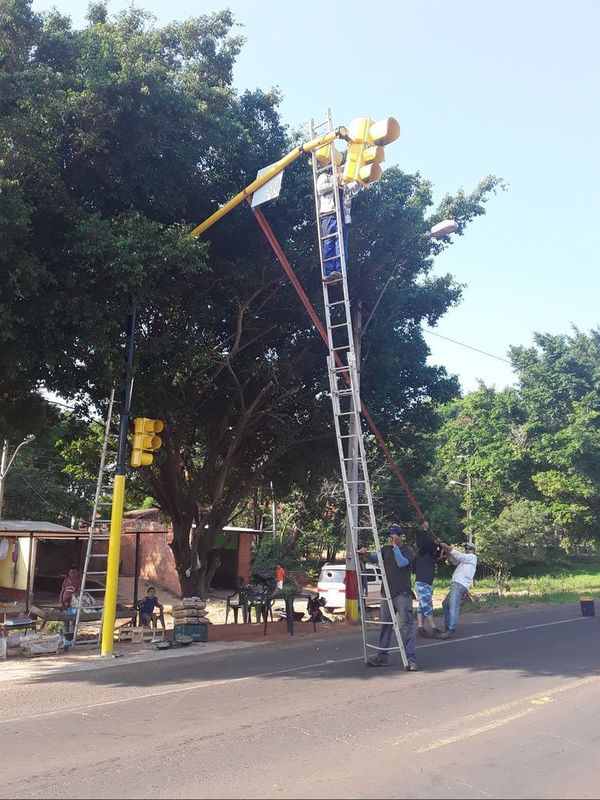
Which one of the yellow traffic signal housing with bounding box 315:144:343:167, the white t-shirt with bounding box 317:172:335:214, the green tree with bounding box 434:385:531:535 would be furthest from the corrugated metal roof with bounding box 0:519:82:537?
the green tree with bounding box 434:385:531:535

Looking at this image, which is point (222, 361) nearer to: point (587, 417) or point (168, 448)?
point (168, 448)

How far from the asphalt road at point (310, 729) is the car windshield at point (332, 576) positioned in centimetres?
1119

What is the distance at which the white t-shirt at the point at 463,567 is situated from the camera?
13172 mm

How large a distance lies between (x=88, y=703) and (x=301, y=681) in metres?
2.74

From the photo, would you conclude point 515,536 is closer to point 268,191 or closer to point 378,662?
point 378,662

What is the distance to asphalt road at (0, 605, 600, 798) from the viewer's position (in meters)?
5.29

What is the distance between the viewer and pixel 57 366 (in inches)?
499

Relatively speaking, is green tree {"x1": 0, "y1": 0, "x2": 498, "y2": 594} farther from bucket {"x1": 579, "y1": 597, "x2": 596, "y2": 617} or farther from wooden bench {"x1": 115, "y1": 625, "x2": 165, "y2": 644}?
bucket {"x1": 579, "y1": 597, "x2": 596, "y2": 617}

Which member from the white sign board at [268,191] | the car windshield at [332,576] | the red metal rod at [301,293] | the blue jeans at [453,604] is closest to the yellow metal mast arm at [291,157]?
the white sign board at [268,191]

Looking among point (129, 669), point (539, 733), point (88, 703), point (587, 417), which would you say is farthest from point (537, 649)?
point (587, 417)

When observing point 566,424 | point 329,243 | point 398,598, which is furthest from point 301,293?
point 566,424

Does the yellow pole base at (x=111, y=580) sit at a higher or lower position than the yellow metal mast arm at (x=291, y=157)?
lower

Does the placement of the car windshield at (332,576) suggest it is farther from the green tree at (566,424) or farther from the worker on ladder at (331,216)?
the green tree at (566,424)

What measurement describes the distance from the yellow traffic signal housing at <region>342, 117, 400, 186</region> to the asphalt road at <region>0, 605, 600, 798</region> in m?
6.68
